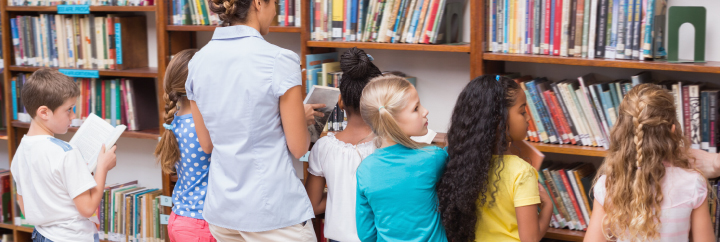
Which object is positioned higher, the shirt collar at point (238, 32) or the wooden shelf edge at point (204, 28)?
the wooden shelf edge at point (204, 28)

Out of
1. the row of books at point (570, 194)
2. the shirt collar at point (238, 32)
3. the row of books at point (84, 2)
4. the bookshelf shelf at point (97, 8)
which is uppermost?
the row of books at point (84, 2)

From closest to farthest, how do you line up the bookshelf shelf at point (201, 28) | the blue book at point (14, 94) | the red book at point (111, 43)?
the bookshelf shelf at point (201, 28), the red book at point (111, 43), the blue book at point (14, 94)

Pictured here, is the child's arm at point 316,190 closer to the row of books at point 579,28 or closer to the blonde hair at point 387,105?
the blonde hair at point 387,105

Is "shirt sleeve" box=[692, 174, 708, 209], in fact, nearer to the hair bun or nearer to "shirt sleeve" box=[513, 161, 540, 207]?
"shirt sleeve" box=[513, 161, 540, 207]

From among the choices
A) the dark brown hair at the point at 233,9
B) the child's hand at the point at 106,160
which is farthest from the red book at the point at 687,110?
the child's hand at the point at 106,160

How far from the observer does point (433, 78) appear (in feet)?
8.34

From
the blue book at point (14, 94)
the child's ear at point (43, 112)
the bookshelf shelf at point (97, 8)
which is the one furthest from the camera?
the blue book at point (14, 94)

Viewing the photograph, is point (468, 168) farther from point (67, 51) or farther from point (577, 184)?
point (67, 51)

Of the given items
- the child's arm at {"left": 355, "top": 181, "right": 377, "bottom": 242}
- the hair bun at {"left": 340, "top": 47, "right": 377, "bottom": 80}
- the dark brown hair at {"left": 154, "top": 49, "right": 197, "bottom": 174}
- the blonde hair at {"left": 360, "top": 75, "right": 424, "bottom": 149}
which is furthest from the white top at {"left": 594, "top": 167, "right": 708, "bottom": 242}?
the dark brown hair at {"left": 154, "top": 49, "right": 197, "bottom": 174}

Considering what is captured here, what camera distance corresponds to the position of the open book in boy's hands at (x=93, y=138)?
2.17 m

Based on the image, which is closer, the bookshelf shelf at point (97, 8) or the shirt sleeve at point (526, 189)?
the shirt sleeve at point (526, 189)

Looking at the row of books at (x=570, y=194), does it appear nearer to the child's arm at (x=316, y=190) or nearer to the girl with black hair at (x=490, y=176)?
the girl with black hair at (x=490, y=176)

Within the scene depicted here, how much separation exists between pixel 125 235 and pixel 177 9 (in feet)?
3.77

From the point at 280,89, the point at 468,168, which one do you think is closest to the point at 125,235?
the point at 280,89
